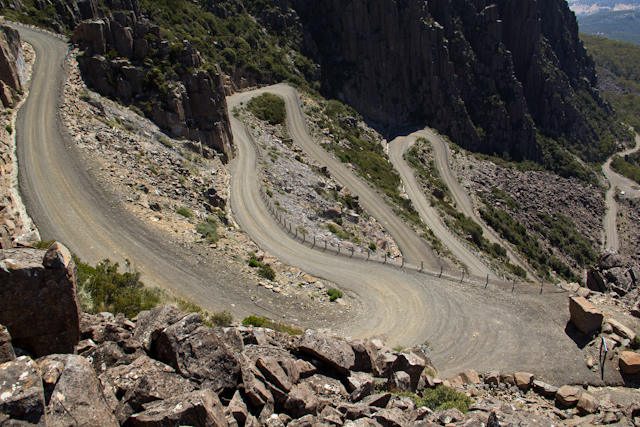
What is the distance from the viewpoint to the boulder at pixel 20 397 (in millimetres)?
5523

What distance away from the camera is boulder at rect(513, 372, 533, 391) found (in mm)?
16984

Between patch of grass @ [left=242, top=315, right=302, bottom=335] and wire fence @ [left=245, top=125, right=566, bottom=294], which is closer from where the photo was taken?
patch of grass @ [left=242, top=315, right=302, bottom=335]

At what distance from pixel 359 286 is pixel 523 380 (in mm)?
11576

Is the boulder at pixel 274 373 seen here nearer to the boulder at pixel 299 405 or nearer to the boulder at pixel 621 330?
the boulder at pixel 299 405

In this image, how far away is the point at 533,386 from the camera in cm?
1694

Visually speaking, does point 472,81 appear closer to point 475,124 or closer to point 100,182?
point 475,124

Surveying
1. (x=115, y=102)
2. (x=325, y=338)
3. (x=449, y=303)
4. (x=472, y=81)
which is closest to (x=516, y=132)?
(x=472, y=81)

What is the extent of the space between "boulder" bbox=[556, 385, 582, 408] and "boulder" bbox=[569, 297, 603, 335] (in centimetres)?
692

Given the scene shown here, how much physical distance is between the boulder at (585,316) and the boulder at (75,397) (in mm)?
23983

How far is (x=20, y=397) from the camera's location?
5.66m

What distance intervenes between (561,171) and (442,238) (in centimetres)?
7312

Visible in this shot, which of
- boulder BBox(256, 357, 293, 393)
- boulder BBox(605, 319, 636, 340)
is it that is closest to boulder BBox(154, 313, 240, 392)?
boulder BBox(256, 357, 293, 393)

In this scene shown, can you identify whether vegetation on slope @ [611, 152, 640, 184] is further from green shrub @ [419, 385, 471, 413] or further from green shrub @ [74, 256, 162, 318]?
green shrub @ [74, 256, 162, 318]

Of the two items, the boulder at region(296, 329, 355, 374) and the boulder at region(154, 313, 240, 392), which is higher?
the boulder at region(154, 313, 240, 392)
